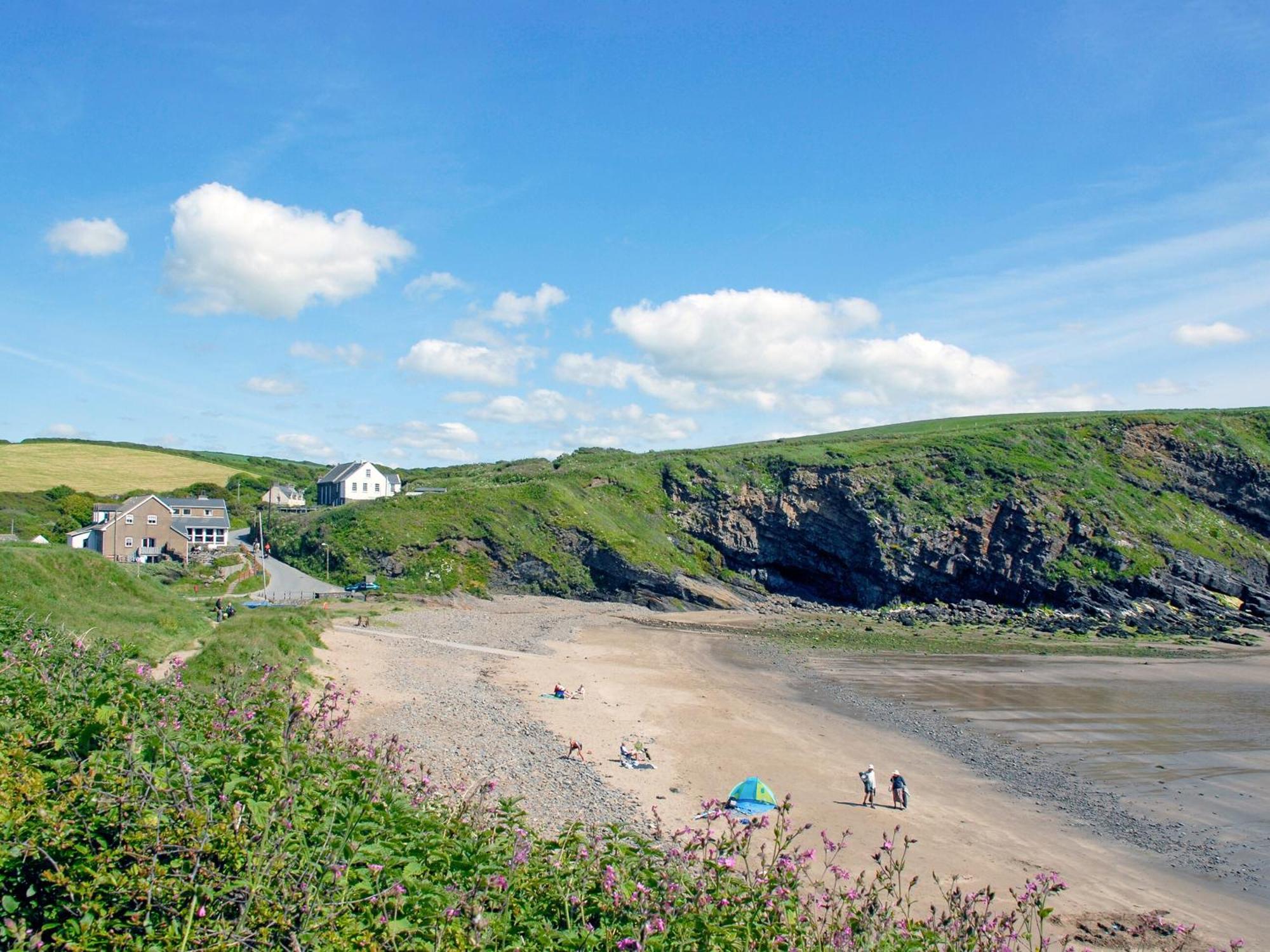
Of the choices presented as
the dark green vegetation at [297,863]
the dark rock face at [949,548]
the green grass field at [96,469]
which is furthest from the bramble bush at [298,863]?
the green grass field at [96,469]

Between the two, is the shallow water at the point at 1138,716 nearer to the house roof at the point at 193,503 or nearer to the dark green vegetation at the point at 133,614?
the dark green vegetation at the point at 133,614

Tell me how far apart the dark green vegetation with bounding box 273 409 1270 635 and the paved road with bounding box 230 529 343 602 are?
1.75 meters

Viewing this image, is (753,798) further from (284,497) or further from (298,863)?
(284,497)

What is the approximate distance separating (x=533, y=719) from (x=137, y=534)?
46.4m

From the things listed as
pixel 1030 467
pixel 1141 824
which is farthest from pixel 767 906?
pixel 1030 467

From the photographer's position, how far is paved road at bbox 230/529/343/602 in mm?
48222

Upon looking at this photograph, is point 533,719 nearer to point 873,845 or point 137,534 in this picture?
point 873,845

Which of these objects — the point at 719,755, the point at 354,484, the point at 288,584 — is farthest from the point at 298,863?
the point at 354,484

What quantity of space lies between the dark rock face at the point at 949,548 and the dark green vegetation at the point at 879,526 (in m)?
0.13

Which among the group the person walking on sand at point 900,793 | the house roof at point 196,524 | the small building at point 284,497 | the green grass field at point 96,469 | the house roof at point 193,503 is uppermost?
the green grass field at point 96,469

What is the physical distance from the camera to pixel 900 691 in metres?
31.8

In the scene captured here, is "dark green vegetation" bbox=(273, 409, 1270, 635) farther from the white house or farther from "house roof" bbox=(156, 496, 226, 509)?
the white house

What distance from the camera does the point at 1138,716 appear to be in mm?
28125

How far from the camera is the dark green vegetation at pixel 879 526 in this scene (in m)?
57.8
